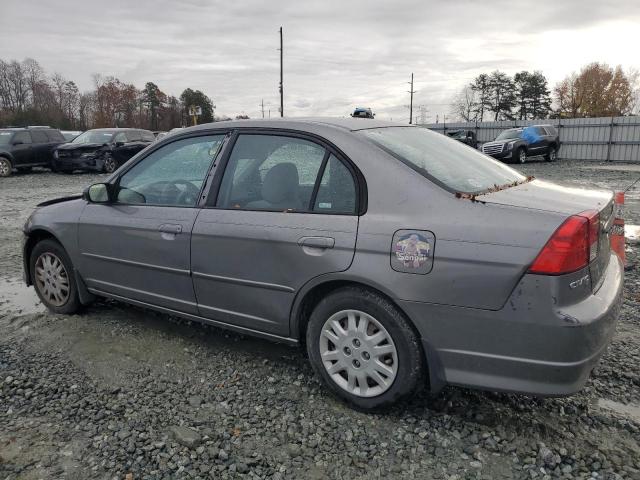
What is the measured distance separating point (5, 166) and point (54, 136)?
2.21m

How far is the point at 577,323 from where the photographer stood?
2287 millimetres

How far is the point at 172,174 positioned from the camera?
3.72 meters

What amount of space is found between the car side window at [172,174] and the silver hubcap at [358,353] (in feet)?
4.34

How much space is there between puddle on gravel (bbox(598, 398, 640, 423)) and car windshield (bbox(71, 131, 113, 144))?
60.3 feet

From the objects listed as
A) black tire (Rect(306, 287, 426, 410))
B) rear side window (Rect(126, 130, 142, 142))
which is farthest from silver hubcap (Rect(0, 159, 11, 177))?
black tire (Rect(306, 287, 426, 410))

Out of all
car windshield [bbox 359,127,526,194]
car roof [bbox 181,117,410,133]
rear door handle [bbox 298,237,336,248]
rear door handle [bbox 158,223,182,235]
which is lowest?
rear door handle [bbox 158,223,182,235]

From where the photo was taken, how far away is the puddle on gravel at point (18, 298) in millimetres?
4648

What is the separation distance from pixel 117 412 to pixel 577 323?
244cm

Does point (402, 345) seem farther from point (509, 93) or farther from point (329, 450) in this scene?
point (509, 93)

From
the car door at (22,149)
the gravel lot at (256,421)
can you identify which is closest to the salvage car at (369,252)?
the gravel lot at (256,421)

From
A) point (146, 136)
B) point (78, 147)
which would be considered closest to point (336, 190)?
point (78, 147)

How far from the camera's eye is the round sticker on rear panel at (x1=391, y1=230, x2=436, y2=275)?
2.51 m

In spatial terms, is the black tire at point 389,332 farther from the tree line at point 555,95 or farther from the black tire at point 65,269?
the tree line at point 555,95

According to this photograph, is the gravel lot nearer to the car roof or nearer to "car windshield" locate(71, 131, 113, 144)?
the car roof
